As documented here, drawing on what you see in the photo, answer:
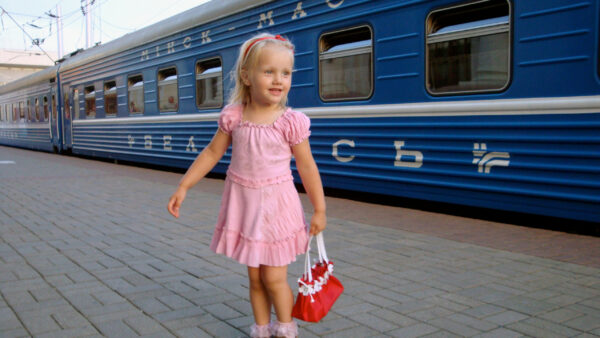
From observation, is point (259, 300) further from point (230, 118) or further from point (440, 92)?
point (440, 92)

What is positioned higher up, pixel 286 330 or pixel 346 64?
pixel 346 64

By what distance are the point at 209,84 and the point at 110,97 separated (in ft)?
17.4

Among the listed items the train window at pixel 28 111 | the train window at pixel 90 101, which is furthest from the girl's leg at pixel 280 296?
the train window at pixel 28 111

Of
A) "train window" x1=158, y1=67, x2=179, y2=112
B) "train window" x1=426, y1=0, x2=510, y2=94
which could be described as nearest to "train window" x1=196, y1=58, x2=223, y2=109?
"train window" x1=158, y1=67, x2=179, y2=112

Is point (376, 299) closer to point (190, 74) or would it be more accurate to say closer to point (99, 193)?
point (99, 193)

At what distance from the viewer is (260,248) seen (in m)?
2.48

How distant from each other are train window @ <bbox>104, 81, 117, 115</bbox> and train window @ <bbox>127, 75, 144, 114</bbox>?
3.40 ft

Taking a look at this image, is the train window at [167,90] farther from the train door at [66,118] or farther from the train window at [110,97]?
the train door at [66,118]

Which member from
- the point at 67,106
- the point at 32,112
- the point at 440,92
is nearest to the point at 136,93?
the point at 67,106

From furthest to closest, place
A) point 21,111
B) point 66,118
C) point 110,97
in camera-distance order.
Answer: point 21,111 < point 66,118 < point 110,97

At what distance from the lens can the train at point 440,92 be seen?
4.84 m

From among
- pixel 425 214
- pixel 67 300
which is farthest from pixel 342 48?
pixel 67 300

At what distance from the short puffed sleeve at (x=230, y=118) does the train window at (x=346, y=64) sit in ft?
14.1

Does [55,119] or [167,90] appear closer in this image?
[167,90]
